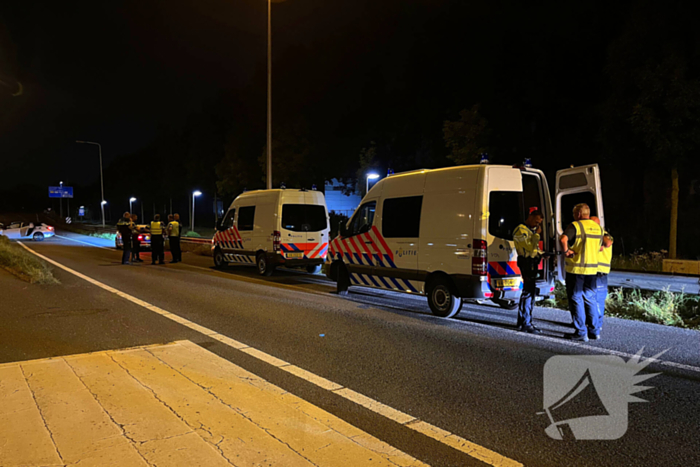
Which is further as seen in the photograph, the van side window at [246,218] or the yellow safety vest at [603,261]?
the van side window at [246,218]

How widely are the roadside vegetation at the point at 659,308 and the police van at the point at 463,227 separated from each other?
137 centimetres

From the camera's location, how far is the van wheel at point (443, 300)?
767 centimetres

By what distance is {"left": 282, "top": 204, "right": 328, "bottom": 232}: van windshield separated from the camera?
13.2m

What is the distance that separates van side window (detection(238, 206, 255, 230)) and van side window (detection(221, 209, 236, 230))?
0.37 m

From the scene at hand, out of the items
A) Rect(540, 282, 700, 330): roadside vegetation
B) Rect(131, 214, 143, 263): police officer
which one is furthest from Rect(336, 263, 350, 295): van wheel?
Rect(131, 214, 143, 263): police officer

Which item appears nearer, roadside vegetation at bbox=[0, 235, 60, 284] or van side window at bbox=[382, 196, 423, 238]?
van side window at bbox=[382, 196, 423, 238]

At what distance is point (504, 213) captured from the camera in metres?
7.43

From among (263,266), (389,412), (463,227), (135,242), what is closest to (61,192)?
(135,242)

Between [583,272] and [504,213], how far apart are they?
1.52 metres

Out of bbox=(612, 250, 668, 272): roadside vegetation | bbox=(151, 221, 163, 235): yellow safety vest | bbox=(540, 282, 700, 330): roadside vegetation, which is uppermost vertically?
bbox=(151, 221, 163, 235): yellow safety vest

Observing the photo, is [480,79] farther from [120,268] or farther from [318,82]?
[120,268]

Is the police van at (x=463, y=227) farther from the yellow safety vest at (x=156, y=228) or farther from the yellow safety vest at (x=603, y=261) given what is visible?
the yellow safety vest at (x=156, y=228)

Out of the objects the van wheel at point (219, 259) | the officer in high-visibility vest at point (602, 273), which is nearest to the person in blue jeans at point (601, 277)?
the officer in high-visibility vest at point (602, 273)

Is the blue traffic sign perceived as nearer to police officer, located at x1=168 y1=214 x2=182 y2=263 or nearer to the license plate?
police officer, located at x1=168 y1=214 x2=182 y2=263
